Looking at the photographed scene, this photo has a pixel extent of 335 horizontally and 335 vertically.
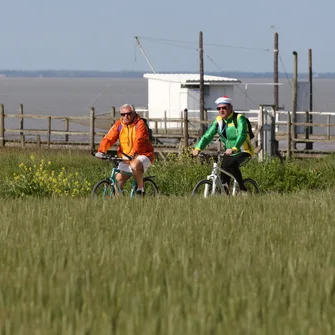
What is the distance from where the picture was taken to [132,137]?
12516 mm

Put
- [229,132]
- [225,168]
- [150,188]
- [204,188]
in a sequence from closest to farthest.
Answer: [229,132] → [225,168] → [204,188] → [150,188]

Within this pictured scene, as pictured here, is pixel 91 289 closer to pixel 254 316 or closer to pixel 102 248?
pixel 254 316

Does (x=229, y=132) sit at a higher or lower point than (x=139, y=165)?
higher

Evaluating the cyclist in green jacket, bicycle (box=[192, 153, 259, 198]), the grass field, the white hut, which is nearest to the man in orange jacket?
the cyclist in green jacket

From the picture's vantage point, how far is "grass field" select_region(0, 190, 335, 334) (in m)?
4.64

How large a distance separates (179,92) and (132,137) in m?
38.2

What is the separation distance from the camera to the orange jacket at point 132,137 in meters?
12.4

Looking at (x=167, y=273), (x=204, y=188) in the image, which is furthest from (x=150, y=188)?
(x=167, y=273)

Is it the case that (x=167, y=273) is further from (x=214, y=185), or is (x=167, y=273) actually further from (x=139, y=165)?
(x=214, y=185)

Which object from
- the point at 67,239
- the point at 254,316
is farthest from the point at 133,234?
the point at 254,316

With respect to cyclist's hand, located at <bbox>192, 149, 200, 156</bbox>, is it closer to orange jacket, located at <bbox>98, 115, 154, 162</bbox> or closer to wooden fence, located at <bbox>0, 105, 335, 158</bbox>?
orange jacket, located at <bbox>98, 115, 154, 162</bbox>

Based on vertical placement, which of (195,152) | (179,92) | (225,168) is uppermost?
(179,92)

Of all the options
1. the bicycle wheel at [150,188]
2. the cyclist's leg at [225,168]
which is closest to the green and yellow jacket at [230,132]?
the cyclist's leg at [225,168]

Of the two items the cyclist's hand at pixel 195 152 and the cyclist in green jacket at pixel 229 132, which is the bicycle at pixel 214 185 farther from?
the cyclist's hand at pixel 195 152
